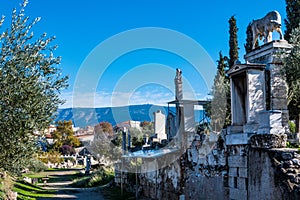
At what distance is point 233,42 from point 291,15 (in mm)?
4177

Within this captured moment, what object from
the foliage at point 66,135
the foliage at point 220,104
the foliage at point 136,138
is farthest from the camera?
the foliage at point 66,135

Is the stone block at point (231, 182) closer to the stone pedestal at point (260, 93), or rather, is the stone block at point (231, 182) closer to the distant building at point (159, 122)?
the stone pedestal at point (260, 93)

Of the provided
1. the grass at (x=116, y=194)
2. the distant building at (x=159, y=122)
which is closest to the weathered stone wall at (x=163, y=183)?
the grass at (x=116, y=194)

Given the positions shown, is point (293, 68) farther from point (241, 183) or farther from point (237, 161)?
point (241, 183)

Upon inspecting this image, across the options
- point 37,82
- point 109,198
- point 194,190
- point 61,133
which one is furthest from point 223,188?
point 61,133

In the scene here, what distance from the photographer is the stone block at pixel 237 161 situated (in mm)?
8438

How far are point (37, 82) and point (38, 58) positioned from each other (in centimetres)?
55

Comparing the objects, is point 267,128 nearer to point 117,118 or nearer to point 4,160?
point 4,160

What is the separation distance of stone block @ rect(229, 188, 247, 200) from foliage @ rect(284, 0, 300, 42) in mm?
13643

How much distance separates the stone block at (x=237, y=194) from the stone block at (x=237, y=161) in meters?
0.63

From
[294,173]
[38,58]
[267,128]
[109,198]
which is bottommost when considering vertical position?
[109,198]

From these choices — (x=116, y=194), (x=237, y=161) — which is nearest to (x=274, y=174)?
(x=237, y=161)

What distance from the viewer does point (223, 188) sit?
368 inches

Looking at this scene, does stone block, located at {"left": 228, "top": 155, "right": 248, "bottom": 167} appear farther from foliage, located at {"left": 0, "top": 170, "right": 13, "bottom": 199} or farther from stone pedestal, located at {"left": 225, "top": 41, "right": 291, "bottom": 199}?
foliage, located at {"left": 0, "top": 170, "right": 13, "bottom": 199}
